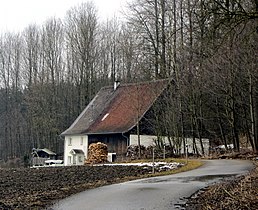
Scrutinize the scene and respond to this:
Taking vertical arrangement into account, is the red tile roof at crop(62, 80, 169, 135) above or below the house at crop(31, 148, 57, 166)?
above

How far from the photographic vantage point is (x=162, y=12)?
146 ft

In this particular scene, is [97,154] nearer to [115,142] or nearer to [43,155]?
[115,142]

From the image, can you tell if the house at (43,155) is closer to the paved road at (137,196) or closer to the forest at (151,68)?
the forest at (151,68)

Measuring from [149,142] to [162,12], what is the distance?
11.8m

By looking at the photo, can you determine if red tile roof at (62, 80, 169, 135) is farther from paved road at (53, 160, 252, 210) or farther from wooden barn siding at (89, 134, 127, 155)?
paved road at (53, 160, 252, 210)

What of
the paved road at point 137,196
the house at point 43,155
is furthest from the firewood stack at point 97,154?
the paved road at point 137,196

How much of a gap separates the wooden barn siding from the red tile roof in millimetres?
560

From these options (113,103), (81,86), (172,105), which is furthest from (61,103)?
(172,105)

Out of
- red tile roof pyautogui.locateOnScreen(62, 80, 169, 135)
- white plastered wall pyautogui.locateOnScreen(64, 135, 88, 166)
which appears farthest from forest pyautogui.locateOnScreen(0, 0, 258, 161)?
white plastered wall pyautogui.locateOnScreen(64, 135, 88, 166)

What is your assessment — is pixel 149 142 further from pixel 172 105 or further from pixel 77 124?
pixel 77 124

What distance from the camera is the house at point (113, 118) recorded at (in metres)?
44.4

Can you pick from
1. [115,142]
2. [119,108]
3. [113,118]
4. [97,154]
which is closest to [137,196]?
[97,154]

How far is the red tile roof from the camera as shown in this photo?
1756 inches

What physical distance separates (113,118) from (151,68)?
20.5ft
